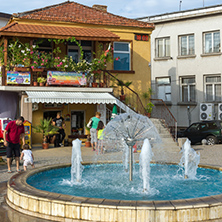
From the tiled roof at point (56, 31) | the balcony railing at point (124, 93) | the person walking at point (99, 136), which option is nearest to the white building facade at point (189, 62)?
the balcony railing at point (124, 93)

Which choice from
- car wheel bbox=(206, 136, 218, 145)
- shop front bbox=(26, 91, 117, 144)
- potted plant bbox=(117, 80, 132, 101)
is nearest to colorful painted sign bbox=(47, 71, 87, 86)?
shop front bbox=(26, 91, 117, 144)

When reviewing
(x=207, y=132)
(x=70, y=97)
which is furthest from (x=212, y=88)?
(x=70, y=97)

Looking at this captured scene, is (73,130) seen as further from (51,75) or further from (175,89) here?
(175,89)

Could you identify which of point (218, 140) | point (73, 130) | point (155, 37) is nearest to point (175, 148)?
point (218, 140)

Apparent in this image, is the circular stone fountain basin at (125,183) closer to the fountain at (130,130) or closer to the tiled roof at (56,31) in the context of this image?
the fountain at (130,130)

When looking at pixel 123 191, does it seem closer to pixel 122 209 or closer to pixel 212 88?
pixel 122 209

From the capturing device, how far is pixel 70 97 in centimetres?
1914

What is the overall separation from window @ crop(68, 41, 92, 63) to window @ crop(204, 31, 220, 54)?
10.3 m

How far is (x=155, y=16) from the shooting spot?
31.1m

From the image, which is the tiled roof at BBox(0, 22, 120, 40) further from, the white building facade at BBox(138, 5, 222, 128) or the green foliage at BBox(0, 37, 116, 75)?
the white building facade at BBox(138, 5, 222, 128)

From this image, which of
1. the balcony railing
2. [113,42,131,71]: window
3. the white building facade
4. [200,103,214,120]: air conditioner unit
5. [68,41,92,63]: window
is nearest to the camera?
the balcony railing

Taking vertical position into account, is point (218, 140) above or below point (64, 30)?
below

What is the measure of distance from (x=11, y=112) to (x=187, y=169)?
1275 cm

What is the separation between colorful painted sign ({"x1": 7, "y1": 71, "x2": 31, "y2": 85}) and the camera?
19156mm
